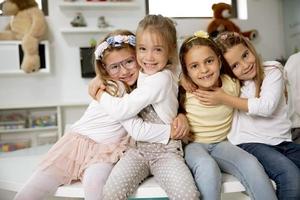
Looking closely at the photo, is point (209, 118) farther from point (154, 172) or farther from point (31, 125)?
point (31, 125)

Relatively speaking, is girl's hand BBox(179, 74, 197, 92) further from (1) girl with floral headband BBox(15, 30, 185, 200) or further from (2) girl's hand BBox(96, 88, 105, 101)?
(2) girl's hand BBox(96, 88, 105, 101)

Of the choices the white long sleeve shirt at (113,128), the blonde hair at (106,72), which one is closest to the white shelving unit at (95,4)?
the blonde hair at (106,72)

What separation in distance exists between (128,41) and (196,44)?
0.23m

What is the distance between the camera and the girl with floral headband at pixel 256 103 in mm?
964

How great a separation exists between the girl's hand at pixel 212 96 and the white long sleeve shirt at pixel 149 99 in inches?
3.6

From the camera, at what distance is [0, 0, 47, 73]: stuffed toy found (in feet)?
7.61

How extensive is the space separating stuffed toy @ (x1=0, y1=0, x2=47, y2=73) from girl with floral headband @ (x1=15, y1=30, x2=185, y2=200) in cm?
144

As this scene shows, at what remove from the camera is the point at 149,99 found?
0.92m

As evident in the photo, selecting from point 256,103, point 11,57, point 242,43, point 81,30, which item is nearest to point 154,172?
point 256,103

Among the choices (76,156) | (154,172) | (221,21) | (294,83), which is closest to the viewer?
(154,172)

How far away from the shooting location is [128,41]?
3.44 ft

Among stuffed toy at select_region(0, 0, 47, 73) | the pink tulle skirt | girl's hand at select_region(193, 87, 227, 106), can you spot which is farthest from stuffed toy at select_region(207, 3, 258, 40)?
the pink tulle skirt

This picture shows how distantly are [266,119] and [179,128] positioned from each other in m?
0.32

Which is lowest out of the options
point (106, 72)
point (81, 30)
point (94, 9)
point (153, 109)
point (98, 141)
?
point (98, 141)
